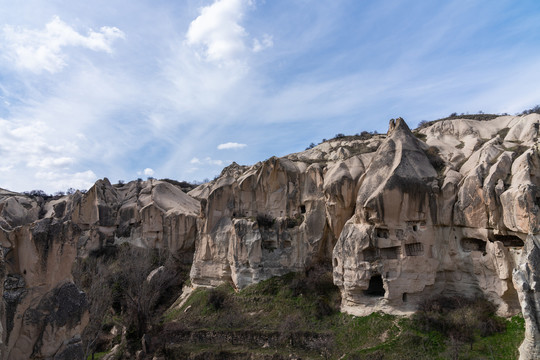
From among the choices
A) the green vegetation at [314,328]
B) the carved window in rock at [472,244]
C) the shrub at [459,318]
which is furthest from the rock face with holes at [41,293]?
the carved window in rock at [472,244]

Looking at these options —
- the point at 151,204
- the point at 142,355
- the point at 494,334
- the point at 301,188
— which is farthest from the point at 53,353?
the point at 151,204

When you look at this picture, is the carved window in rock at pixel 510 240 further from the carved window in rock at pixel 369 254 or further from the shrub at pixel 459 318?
the carved window in rock at pixel 369 254

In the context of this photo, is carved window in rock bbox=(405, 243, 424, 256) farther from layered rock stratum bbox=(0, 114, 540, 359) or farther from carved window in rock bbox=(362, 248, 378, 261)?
carved window in rock bbox=(362, 248, 378, 261)

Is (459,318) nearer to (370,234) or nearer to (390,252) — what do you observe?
(390,252)

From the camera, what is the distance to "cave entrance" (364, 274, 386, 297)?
2192 cm

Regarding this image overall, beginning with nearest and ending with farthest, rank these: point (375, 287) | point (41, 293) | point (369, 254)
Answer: point (41, 293), point (369, 254), point (375, 287)

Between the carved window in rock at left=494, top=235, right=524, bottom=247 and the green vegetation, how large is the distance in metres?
2.99

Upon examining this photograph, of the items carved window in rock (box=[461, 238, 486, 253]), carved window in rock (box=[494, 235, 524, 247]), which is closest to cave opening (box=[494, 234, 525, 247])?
carved window in rock (box=[494, 235, 524, 247])

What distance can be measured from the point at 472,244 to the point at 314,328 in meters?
8.98

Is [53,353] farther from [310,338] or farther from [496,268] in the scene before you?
[496,268]

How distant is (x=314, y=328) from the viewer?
2102 centimetres

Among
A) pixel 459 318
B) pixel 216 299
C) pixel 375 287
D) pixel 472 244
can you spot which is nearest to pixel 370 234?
pixel 375 287

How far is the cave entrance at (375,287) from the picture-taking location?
21922 mm

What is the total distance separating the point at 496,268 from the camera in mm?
18656
